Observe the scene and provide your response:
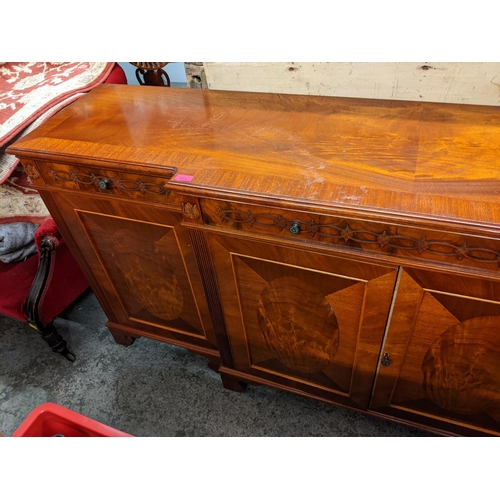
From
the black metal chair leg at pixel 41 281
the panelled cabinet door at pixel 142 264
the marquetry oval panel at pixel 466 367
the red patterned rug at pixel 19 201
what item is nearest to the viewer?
the marquetry oval panel at pixel 466 367

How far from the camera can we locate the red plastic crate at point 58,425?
857 mm

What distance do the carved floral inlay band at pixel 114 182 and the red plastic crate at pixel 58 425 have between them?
1.69 feet

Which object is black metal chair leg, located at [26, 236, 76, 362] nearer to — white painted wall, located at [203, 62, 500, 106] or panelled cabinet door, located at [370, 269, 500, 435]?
white painted wall, located at [203, 62, 500, 106]

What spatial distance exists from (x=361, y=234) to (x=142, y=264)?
0.67 metres

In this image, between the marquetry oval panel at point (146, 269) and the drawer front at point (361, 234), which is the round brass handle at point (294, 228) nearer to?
the drawer front at point (361, 234)

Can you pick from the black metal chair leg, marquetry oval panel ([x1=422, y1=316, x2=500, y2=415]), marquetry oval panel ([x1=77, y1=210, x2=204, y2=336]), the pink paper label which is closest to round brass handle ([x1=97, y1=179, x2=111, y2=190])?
marquetry oval panel ([x1=77, y1=210, x2=204, y2=336])

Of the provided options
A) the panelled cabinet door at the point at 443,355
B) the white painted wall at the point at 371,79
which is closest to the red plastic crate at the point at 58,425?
the panelled cabinet door at the point at 443,355

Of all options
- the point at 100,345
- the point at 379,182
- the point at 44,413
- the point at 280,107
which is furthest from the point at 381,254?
the point at 100,345

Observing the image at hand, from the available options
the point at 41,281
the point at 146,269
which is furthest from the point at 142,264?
the point at 41,281

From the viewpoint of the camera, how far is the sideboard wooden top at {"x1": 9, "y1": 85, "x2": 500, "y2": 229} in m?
0.73

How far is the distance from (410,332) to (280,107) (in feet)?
2.08

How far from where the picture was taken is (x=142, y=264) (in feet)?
3.81

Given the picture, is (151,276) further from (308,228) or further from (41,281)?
(308,228)

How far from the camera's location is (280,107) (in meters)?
1.04
